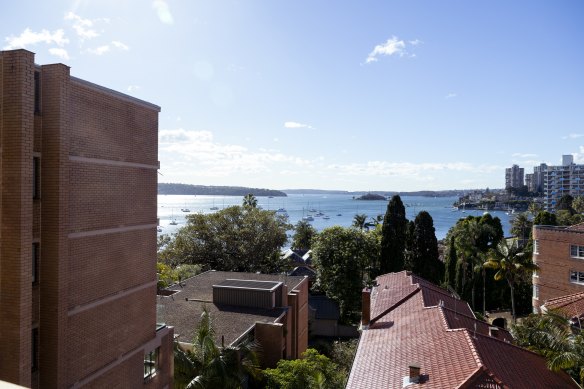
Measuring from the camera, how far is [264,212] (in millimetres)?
54312

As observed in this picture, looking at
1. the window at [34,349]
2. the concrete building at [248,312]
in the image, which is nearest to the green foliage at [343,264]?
the concrete building at [248,312]

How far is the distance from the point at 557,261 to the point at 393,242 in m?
16.3

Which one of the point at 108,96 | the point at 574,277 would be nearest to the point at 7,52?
the point at 108,96

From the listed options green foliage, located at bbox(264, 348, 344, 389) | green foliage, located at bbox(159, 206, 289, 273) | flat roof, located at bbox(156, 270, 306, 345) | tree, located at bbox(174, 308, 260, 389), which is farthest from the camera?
green foliage, located at bbox(159, 206, 289, 273)

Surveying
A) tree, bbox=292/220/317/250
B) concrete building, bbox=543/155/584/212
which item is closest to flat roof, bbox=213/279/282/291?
tree, bbox=292/220/317/250

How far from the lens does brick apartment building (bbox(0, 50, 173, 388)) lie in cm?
1116

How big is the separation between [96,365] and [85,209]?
5328 mm

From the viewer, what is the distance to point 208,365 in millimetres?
18250

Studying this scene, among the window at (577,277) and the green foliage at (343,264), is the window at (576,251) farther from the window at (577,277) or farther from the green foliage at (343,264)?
the green foliage at (343,264)

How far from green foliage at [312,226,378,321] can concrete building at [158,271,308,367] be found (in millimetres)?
9004

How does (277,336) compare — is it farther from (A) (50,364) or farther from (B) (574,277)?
(B) (574,277)

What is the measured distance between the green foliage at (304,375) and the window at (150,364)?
625cm

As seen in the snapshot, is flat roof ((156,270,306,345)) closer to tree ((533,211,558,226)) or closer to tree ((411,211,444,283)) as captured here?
tree ((411,211,444,283))

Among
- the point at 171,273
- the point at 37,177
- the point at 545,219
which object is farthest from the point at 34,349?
the point at 545,219
